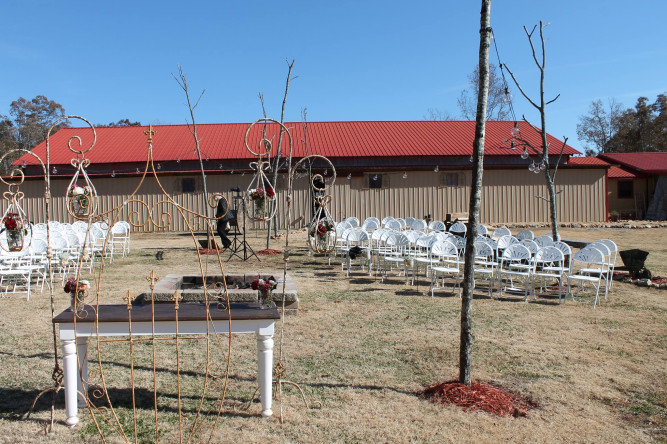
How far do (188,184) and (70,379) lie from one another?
2192cm

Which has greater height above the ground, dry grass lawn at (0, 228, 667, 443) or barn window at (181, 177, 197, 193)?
barn window at (181, 177, 197, 193)

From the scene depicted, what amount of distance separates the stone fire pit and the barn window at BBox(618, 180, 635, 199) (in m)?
28.5

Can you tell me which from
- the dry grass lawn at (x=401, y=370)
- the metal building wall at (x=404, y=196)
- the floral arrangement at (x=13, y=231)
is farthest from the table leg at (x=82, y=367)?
the metal building wall at (x=404, y=196)

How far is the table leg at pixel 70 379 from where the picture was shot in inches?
173

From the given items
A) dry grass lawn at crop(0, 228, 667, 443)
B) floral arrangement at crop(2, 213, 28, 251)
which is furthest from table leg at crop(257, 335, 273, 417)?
floral arrangement at crop(2, 213, 28, 251)

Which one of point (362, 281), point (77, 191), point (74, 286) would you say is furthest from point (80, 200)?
point (362, 281)

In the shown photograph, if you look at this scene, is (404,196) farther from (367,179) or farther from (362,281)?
(362,281)

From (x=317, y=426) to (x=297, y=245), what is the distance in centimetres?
1354

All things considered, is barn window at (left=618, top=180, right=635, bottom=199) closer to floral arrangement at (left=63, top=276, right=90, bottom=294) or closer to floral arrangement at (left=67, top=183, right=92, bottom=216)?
floral arrangement at (left=67, top=183, right=92, bottom=216)

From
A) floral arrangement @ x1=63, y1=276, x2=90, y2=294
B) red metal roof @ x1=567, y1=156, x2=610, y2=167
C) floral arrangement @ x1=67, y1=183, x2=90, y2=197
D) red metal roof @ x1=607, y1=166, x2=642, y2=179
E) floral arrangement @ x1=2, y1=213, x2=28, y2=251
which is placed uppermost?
red metal roof @ x1=567, y1=156, x2=610, y2=167

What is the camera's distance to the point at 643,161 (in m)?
32.3

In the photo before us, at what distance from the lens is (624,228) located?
25.0 meters

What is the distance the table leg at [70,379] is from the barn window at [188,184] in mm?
21653

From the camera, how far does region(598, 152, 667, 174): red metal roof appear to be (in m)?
30.4
